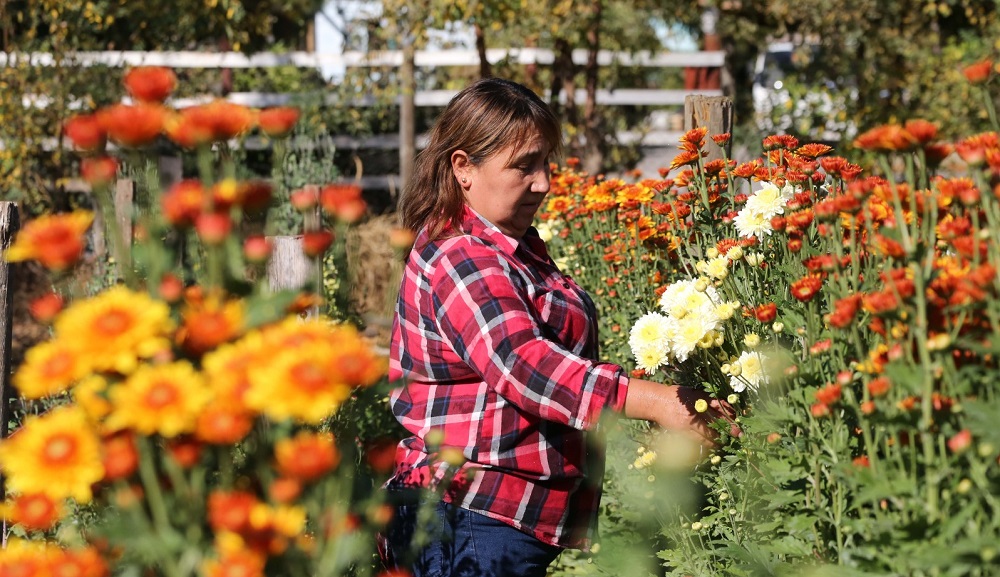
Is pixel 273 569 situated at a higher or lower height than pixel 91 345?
lower

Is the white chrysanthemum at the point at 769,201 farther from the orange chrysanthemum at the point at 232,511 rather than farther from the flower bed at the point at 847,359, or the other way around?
the orange chrysanthemum at the point at 232,511

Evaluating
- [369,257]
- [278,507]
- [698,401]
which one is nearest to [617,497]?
[698,401]

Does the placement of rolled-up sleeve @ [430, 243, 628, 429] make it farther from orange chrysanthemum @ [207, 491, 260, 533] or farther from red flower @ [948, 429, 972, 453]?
orange chrysanthemum @ [207, 491, 260, 533]

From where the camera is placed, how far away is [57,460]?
1018mm

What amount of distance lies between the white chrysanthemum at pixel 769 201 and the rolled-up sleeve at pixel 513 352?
22.9 inches

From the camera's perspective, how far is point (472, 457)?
6.68ft

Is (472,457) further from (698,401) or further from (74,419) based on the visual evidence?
(74,419)

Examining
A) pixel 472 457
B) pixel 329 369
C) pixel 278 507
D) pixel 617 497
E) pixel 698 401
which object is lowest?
pixel 617 497

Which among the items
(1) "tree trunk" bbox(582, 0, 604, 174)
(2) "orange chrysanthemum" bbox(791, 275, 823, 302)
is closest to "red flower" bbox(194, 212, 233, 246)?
(2) "orange chrysanthemum" bbox(791, 275, 823, 302)

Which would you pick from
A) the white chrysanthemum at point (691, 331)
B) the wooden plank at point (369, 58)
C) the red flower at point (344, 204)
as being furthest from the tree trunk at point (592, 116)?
the red flower at point (344, 204)

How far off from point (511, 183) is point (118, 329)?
3.95 feet

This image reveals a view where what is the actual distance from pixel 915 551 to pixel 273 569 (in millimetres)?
738

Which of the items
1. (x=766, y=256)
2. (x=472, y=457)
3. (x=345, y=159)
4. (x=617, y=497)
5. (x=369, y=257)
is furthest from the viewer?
(x=345, y=159)

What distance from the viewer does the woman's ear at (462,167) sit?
218 cm
